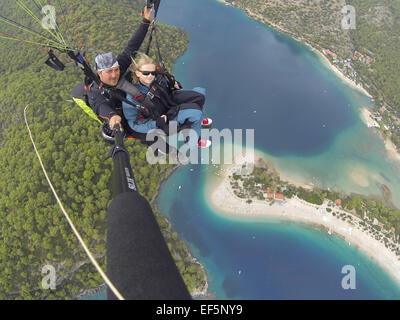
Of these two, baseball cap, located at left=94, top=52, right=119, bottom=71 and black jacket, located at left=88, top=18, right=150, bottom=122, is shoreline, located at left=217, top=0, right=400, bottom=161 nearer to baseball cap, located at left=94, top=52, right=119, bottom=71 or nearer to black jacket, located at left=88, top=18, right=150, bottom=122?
black jacket, located at left=88, top=18, right=150, bottom=122

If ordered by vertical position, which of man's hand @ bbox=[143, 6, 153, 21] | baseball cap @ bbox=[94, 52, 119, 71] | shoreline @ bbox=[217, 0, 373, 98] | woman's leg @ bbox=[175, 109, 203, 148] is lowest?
shoreline @ bbox=[217, 0, 373, 98]

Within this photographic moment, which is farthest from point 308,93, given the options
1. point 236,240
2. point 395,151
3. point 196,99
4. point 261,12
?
point 196,99

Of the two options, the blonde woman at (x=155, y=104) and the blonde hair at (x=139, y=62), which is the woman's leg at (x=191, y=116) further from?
the blonde hair at (x=139, y=62)

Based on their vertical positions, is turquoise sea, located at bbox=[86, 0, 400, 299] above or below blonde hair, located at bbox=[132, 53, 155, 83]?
below

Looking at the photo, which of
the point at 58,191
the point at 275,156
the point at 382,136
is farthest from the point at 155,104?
the point at 382,136

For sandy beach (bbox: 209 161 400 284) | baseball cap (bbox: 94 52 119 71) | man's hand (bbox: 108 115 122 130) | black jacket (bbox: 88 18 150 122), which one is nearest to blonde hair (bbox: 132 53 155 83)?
black jacket (bbox: 88 18 150 122)

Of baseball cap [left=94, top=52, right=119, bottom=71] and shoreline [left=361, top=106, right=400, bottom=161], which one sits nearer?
baseball cap [left=94, top=52, right=119, bottom=71]

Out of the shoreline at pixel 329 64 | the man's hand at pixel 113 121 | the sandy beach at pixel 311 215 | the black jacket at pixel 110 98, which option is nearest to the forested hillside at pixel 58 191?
the sandy beach at pixel 311 215
